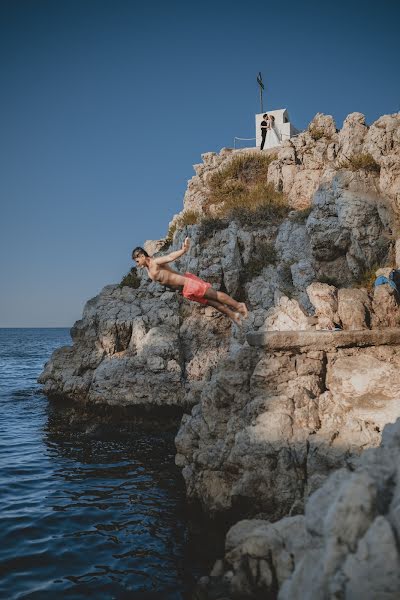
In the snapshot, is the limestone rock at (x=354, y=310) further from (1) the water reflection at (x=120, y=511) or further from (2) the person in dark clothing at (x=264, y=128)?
(2) the person in dark clothing at (x=264, y=128)

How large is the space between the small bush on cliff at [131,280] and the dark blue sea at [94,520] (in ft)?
28.4

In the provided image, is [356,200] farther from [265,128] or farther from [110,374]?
[265,128]

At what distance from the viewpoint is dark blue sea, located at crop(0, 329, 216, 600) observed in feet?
18.7

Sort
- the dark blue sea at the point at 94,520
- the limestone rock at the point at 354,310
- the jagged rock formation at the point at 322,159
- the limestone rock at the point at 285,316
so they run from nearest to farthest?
the dark blue sea at the point at 94,520
the limestone rock at the point at 354,310
the limestone rock at the point at 285,316
the jagged rock formation at the point at 322,159

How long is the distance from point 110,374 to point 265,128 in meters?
17.1

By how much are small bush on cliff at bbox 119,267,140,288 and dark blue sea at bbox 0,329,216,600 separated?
28.4 ft

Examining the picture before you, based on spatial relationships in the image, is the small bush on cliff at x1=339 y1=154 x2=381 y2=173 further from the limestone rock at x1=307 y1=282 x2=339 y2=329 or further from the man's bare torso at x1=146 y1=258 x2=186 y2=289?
the man's bare torso at x1=146 y1=258 x2=186 y2=289

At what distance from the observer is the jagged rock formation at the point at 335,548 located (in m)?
2.83

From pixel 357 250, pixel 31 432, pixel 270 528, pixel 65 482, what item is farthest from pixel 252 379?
pixel 31 432

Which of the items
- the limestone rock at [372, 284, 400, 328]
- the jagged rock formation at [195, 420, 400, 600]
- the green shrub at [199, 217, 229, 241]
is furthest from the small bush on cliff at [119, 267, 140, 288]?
the jagged rock formation at [195, 420, 400, 600]

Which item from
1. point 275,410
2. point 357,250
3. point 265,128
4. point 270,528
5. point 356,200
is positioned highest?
point 265,128

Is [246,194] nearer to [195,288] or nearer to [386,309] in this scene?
[195,288]

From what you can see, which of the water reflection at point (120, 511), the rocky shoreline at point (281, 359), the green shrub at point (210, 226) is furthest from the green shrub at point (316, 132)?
the water reflection at point (120, 511)

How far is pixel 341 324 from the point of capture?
346 inches
